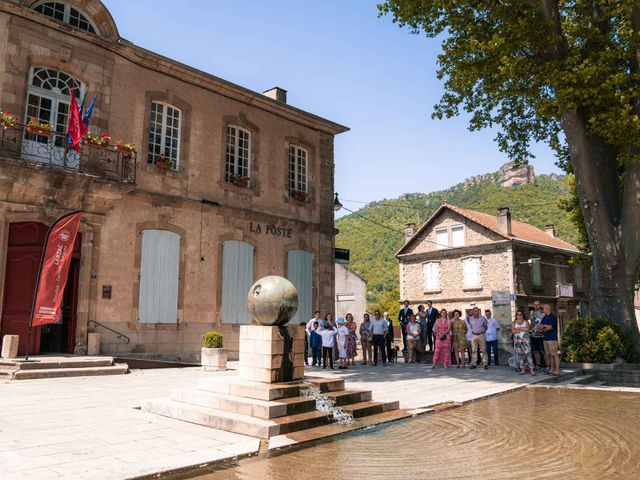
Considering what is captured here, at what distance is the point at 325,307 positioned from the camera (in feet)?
61.0

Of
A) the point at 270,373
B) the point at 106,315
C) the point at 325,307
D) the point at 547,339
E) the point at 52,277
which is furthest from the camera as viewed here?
the point at 325,307

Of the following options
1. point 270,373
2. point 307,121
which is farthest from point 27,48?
point 270,373

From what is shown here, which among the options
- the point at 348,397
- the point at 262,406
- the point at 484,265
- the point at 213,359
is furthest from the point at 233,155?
the point at 484,265

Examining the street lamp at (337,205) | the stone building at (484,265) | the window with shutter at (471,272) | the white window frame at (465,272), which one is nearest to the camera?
the street lamp at (337,205)

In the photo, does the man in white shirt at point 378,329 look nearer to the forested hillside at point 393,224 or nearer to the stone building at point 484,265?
the stone building at point 484,265

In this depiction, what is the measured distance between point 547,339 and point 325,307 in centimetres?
848

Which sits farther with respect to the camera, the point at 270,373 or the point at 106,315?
the point at 106,315

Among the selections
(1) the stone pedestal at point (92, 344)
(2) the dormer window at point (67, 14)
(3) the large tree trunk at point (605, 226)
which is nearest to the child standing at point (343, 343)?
(1) the stone pedestal at point (92, 344)

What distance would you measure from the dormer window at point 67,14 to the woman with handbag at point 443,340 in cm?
1172

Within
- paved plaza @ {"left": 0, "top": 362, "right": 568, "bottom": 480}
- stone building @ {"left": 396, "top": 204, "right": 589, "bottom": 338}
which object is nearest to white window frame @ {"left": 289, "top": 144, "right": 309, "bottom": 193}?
paved plaza @ {"left": 0, "top": 362, "right": 568, "bottom": 480}

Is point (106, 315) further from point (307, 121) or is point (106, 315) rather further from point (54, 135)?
point (307, 121)

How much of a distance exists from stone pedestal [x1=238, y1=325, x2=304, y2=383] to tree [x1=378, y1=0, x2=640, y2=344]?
27.4 ft

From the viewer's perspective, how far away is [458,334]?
13508mm

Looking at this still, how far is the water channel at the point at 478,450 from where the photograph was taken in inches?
169
